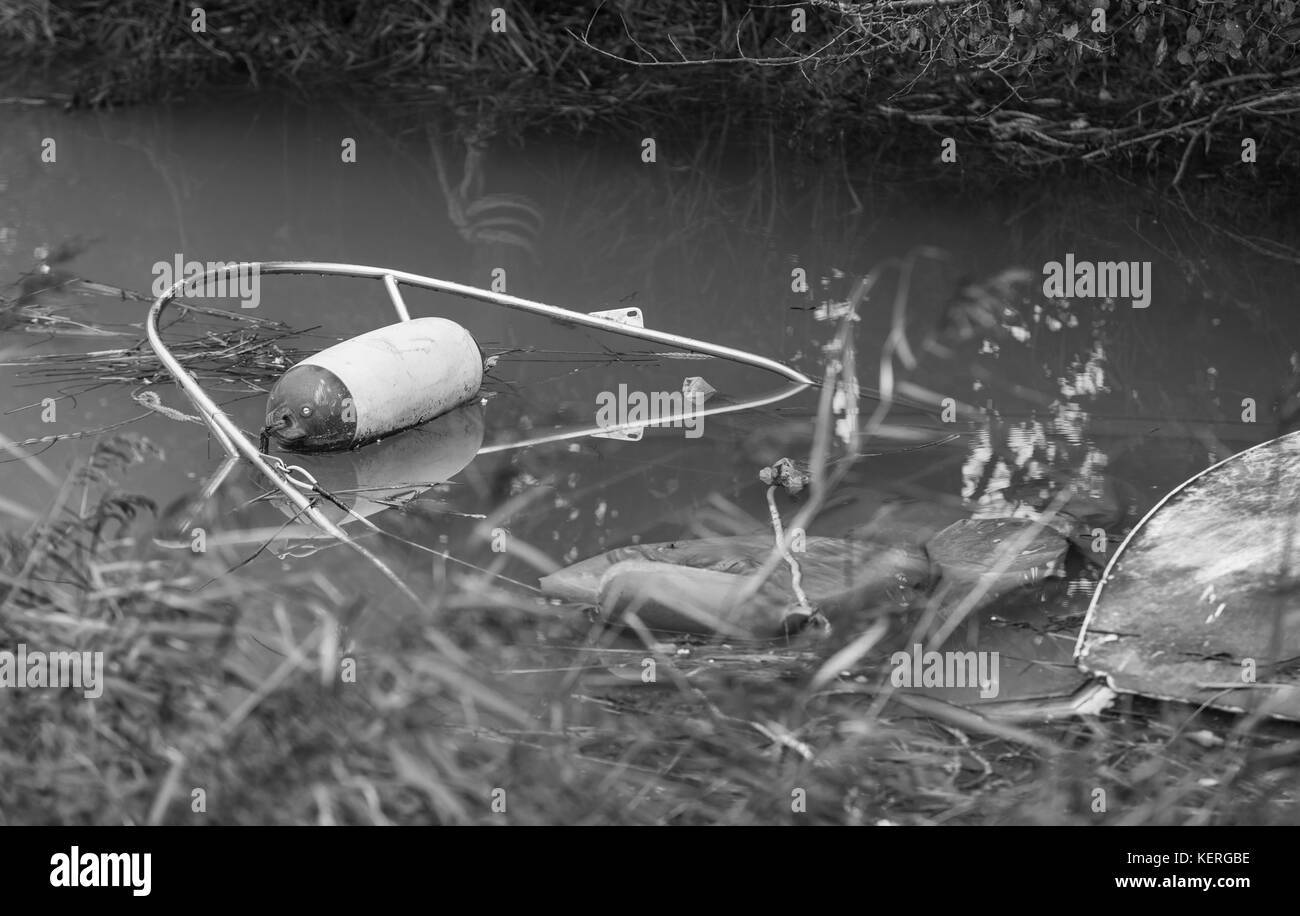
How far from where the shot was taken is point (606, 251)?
6707 millimetres

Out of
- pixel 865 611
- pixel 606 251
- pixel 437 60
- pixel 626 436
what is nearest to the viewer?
pixel 865 611

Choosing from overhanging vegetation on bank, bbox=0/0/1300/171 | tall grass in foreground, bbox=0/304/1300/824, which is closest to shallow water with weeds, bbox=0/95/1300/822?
tall grass in foreground, bbox=0/304/1300/824

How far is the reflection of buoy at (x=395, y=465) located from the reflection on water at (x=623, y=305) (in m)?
0.01

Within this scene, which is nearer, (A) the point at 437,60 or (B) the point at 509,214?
(B) the point at 509,214

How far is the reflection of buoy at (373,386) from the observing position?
444cm
